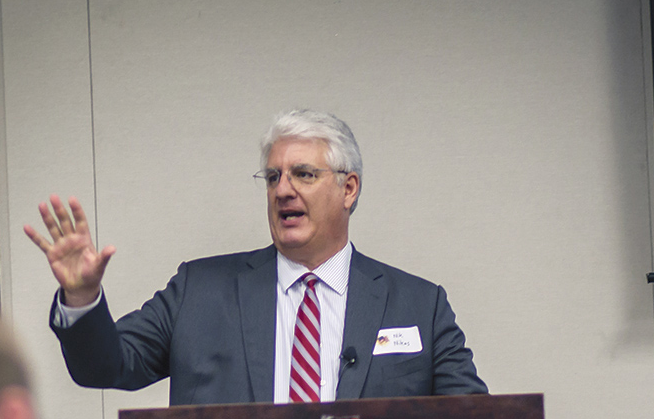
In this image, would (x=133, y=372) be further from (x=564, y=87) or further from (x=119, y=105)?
(x=564, y=87)

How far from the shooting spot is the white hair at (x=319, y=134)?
2.31m

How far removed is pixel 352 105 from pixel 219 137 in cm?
57

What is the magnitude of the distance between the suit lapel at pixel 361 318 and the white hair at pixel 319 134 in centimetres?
32

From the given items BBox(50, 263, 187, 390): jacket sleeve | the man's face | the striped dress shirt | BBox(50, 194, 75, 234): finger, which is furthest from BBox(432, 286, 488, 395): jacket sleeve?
BBox(50, 194, 75, 234): finger

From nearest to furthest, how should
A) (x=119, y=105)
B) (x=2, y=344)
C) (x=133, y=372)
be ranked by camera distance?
(x=2, y=344)
(x=133, y=372)
(x=119, y=105)

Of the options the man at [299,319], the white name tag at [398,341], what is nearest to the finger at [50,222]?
the man at [299,319]

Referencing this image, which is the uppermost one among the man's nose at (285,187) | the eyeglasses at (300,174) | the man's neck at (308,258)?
the eyeglasses at (300,174)

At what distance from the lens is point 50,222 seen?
60.3 inches

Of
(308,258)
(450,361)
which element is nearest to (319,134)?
(308,258)

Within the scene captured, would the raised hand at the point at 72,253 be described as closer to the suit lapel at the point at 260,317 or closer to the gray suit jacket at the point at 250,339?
the gray suit jacket at the point at 250,339

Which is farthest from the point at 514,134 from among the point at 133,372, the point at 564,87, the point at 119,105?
the point at 133,372

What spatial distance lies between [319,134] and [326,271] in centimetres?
43

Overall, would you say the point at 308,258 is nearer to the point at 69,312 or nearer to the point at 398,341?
the point at 398,341

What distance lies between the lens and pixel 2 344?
68 cm
